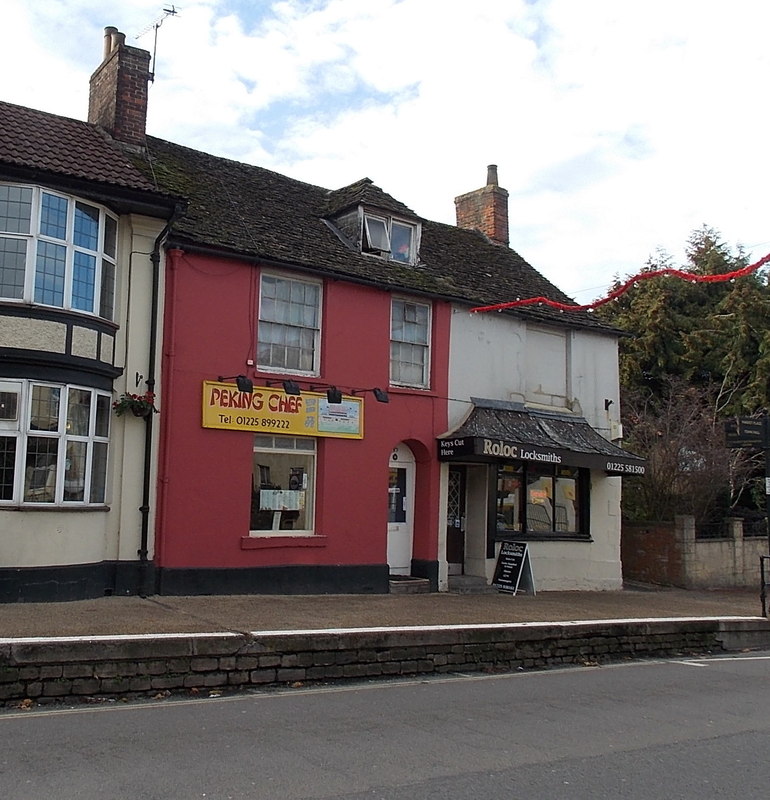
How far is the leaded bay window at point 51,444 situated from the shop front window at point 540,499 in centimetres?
836

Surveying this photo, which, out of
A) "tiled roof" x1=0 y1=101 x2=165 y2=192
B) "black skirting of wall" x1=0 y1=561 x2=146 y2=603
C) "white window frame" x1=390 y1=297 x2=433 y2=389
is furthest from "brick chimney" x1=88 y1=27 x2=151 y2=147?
"black skirting of wall" x1=0 y1=561 x2=146 y2=603

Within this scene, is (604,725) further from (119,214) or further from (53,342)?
(119,214)

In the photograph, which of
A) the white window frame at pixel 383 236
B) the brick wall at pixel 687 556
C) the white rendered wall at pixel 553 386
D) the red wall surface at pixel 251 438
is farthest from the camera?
the brick wall at pixel 687 556

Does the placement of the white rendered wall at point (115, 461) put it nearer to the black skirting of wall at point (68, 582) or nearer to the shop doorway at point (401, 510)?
the black skirting of wall at point (68, 582)

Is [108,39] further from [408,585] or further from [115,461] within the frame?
[408,585]

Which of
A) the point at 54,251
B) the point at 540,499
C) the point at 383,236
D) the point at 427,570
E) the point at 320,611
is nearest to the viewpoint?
the point at 320,611

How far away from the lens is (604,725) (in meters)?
8.16

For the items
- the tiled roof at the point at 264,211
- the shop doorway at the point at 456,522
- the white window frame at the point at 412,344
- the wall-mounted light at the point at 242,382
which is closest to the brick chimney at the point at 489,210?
the tiled roof at the point at 264,211

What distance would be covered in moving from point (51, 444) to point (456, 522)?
8.62 metres

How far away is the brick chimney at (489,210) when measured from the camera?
23125mm

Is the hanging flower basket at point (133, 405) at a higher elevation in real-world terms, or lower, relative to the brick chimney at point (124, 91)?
lower

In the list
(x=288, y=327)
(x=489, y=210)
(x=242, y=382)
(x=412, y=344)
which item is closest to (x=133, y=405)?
(x=242, y=382)

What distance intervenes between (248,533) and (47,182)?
626cm

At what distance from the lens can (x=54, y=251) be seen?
13.0m
